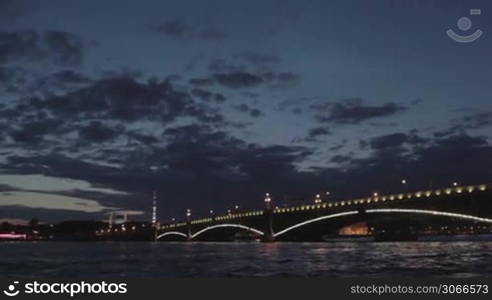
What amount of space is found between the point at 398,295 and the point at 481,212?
7279 cm

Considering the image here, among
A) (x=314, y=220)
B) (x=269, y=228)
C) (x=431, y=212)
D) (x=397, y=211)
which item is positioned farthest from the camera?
(x=269, y=228)

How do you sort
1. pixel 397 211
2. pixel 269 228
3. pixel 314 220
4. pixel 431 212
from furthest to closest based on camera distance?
pixel 269 228
pixel 314 220
pixel 397 211
pixel 431 212

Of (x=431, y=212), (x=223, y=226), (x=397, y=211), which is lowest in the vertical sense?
(x=431, y=212)

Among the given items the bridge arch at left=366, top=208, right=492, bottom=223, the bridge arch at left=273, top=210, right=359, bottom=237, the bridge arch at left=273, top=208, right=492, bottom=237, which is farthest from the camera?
the bridge arch at left=273, top=210, right=359, bottom=237

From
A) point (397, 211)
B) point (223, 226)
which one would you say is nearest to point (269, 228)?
point (223, 226)

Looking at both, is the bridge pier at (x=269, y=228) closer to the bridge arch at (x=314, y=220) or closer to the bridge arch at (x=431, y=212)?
the bridge arch at (x=314, y=220)

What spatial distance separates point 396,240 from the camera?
539ft

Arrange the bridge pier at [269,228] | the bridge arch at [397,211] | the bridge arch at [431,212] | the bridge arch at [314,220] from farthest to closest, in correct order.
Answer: the bridge pier at [269,228], the bridge arch at [314,220], the bridge arch at [397,211], the bridge arch at [431,212]

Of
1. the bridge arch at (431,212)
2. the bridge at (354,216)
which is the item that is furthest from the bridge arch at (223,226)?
the bridge arch at (431,212)

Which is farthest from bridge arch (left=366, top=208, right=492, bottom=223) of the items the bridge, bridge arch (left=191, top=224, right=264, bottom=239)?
bridge arch (left=191, top=224, right=264, bottom=239)

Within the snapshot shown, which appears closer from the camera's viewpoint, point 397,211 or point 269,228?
point 397,211

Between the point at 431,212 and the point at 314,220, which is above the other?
the point at 314,220

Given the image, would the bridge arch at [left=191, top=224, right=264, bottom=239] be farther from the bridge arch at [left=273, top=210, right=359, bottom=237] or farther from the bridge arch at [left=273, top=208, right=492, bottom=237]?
the bridge arch at [left=273, top=208, right=492, bottom=237]

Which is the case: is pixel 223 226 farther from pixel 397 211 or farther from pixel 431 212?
pixel 431 212
